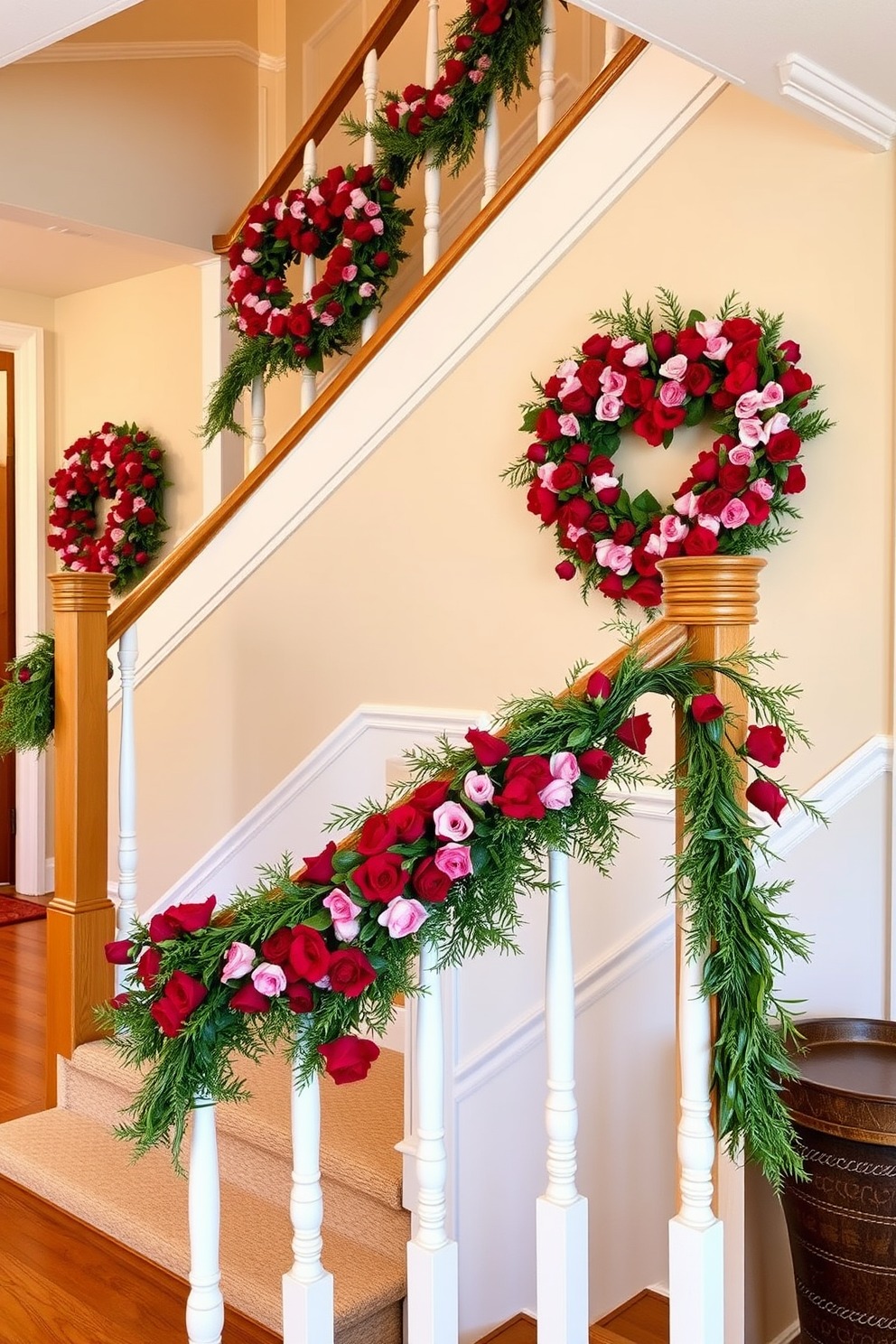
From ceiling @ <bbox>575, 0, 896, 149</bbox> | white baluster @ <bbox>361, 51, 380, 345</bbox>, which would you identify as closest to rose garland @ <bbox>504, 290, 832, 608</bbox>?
ceiling @ <bbox>575, 0, 896, 149</bbox>

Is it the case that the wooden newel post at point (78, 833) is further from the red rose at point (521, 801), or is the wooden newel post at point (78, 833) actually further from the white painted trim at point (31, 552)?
the white painted trim at point (31, 552)

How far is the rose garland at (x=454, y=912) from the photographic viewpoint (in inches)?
57.4

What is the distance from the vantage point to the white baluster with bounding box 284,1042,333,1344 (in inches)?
59.1

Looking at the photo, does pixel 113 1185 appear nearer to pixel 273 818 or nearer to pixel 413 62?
pixel 273 818

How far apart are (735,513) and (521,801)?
1.28m

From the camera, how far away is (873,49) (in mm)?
2020

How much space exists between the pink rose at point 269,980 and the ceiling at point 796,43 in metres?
1.49

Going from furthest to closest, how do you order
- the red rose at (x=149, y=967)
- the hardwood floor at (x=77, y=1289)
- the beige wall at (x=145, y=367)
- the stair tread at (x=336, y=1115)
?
1. the beige wall at (x=145, y=367)
2. the stair tread at (x=336, y=1115)
3. the hardwood floor at (x=77, y=1289)
4. the red rose at (x=149, y=967)

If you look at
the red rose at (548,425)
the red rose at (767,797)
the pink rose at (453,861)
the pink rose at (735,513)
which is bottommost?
the pink rose at (453,861)

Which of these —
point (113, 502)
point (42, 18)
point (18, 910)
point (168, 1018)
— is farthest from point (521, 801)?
point (18, 910)

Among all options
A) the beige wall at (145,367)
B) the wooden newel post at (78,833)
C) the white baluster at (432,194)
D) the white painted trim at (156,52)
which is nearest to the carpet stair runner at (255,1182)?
the wooden newel post at (78,833)

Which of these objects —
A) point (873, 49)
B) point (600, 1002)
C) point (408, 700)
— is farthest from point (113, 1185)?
point (873, 49)

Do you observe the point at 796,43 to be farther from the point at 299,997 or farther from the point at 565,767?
the point at 299,997

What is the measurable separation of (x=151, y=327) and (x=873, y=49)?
3810mm
